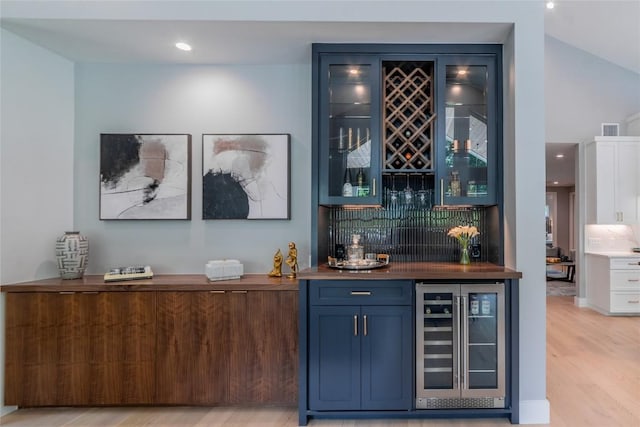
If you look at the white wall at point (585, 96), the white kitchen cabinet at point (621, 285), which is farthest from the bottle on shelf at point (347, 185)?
the white kitchen cabinet at point (621, 285)

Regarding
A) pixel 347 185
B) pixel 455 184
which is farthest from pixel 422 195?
pixel 347 185

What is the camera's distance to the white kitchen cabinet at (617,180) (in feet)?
16.6

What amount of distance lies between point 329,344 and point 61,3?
3.03 meters

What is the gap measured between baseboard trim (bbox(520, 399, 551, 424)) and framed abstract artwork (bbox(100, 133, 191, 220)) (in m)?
3.00

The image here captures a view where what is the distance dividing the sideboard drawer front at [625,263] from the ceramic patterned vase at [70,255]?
6646mm

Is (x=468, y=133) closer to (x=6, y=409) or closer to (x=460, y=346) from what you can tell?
(x=460, y=346)

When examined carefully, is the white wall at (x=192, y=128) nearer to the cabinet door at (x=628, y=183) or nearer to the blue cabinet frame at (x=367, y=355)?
the blue cabinet frame at (x=367, y=355)

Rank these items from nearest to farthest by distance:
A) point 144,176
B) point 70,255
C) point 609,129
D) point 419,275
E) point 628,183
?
1. point 419,275
2. point 70,255
3. point 144,176
4. point 628,183
5. point 609,129

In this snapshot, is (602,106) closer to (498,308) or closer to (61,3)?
(498,308)

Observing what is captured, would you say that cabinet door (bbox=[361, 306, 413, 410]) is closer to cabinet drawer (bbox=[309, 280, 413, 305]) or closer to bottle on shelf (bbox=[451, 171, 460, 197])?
cabinet drawer (bbox=[309, 280, 413, 305])

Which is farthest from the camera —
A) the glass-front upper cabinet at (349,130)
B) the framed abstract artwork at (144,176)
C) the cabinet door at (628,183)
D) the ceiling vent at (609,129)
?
the ceiling vent at (609,129)

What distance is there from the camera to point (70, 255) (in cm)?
261

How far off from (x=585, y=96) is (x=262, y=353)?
639cm

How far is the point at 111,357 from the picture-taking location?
237 centimetres
